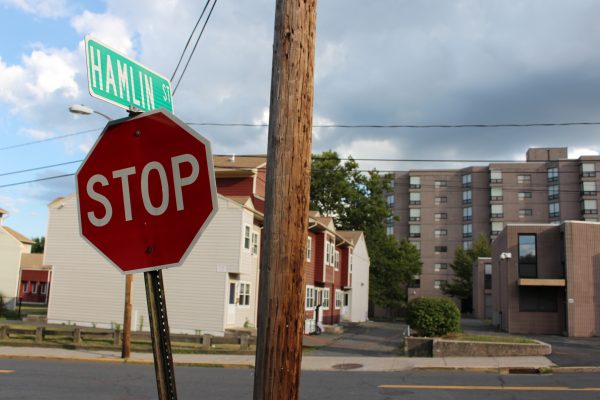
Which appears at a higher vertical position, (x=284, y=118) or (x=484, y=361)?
(x=284, y=118)

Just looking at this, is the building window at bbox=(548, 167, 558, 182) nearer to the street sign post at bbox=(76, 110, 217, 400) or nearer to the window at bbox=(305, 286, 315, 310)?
the window at bbox=(305, 286, 315, 310)

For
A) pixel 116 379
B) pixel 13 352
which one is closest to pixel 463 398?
pixel 116 379

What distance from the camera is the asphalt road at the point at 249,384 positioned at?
12023mm

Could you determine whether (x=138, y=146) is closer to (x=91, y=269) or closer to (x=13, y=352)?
→ (x=13, y=352)

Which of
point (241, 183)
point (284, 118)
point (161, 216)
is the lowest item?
point (161, 216)

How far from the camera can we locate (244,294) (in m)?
27.6

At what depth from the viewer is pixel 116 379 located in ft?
45.9

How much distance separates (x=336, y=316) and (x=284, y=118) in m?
39.4

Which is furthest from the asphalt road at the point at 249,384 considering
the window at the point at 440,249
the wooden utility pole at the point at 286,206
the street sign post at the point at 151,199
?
the window at the point at 440,249

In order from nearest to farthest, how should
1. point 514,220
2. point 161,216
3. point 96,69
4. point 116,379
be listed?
point 161,216 < point 96,69 < point 116,379 < point 514,220

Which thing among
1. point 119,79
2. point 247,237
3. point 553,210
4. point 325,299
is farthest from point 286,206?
point 553,210

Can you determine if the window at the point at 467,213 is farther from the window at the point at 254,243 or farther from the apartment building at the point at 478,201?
the window at the point at 254,243

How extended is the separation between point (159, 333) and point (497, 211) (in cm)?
8872

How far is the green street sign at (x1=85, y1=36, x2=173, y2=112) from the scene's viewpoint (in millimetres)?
3396
